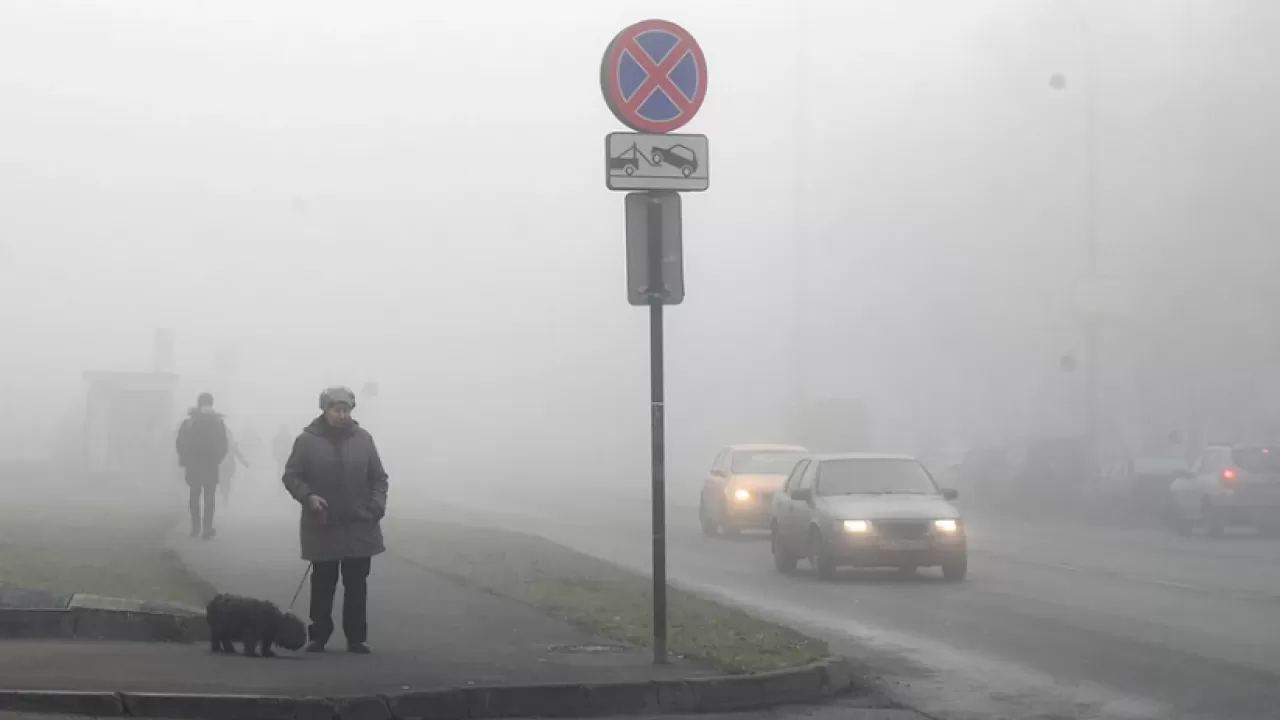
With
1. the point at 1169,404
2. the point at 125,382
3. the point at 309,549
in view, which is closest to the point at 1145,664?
the point at 309,549

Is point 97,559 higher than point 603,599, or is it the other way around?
point 97,559

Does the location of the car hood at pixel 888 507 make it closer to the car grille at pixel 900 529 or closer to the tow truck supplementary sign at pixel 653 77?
the car grille at pixel 900 529

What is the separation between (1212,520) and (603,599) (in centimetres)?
1879

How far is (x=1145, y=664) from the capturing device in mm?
10992

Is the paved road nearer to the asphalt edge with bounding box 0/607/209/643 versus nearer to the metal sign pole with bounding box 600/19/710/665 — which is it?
the metal sign pole with bounding box 600/19/710/665

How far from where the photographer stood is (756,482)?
28938mm

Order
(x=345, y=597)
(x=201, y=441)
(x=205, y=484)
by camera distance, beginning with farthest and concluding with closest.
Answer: (x=205, y=484), (x=201, y=441), (x=345, y=597)

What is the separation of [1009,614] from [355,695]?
8034 mm

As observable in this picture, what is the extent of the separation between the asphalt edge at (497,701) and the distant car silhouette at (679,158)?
3.00m

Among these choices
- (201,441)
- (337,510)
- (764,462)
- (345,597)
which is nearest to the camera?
(337,510)

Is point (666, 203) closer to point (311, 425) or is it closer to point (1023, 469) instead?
point (311, 425)

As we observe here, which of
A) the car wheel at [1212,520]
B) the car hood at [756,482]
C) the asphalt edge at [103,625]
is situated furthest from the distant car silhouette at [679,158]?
the car wheel at [1212,520]

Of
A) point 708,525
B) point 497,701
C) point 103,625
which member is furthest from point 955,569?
point 708,525

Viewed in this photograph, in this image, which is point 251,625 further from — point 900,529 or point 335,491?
point 900,529
